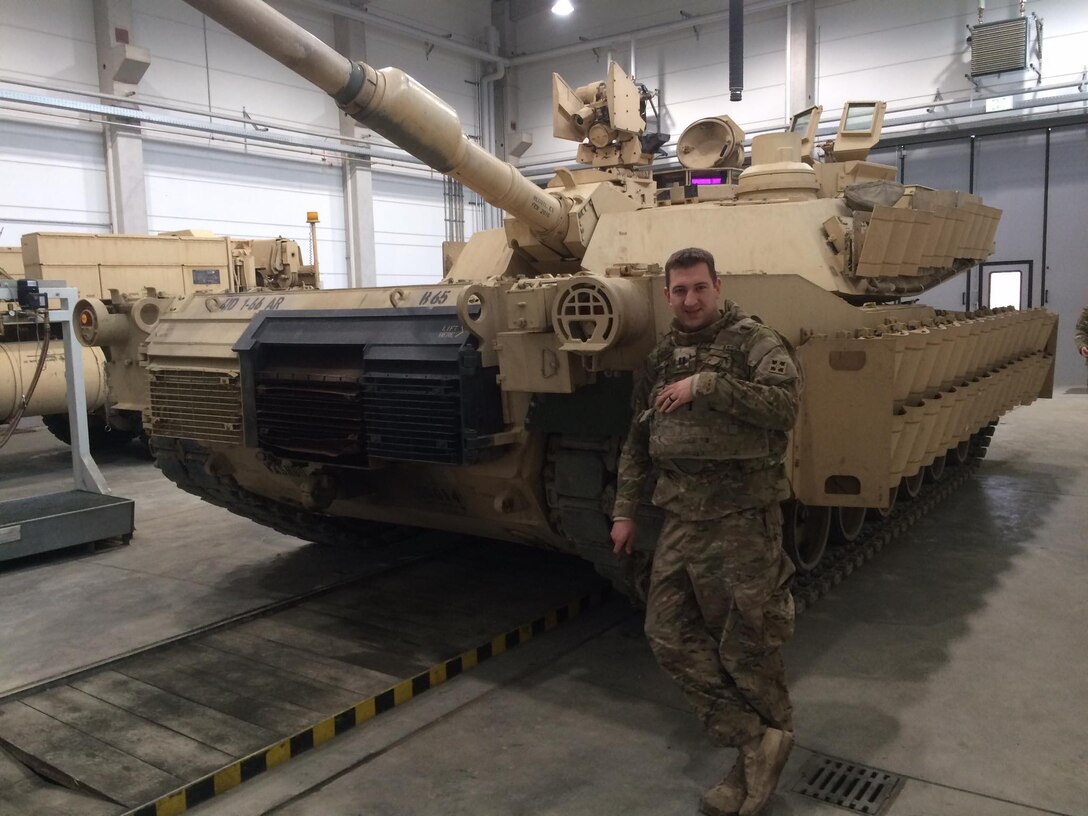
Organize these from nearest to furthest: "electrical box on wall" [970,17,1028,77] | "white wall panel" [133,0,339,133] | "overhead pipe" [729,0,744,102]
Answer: "overhead pipe" [729,0,744,102] < "electrical box on wall" [970,17,1028,77] < "white wall panel" [133,0,339,133]

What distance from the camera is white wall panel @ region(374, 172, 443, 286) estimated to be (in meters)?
18.8

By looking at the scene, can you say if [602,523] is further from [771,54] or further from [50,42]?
[771,54]

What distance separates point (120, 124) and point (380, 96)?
11.7 metres

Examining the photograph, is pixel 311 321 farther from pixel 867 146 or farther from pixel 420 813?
pixel 867 146

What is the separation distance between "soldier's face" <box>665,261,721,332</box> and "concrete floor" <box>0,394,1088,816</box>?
1630 millimetres

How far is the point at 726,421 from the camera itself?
3092mm

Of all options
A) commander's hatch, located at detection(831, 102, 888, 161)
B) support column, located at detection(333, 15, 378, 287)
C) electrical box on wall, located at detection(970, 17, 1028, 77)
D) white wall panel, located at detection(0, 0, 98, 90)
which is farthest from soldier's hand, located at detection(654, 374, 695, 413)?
support column, located at detection(333, 15, 378, 287)

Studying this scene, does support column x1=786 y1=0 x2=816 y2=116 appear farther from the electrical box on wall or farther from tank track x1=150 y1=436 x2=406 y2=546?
tank track x1=150 y1=436 x2=406 y2=546

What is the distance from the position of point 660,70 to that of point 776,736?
1715cm

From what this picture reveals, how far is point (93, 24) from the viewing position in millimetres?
14148

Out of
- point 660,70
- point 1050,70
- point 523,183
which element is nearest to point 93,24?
point 660,70

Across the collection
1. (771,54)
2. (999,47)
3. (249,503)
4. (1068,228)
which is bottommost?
(249,503)

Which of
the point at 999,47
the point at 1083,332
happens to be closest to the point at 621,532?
the point at 1083,332

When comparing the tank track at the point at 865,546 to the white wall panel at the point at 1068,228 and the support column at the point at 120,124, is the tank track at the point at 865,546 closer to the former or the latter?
the white wall panel at the point at 1068,228
